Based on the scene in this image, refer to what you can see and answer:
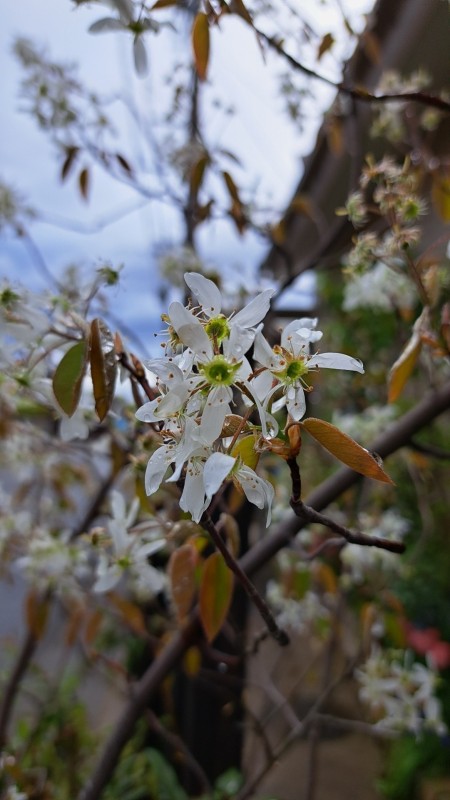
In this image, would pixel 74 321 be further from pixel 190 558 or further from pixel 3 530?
pixel 3 530

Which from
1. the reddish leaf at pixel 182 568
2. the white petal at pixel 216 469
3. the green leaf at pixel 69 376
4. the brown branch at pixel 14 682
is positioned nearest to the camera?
the white petal at pixel 216 469

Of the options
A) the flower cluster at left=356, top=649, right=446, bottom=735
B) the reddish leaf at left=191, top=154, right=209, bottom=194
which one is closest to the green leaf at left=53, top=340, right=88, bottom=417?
the reddish leaf at left=191, top=154, right=209, bottom=194

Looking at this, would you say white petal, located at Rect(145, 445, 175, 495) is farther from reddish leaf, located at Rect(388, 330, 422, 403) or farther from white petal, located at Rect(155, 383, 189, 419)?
reddish leaf, located at Rect(388, 330, 422, 403)

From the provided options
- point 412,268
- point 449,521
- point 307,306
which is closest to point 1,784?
point 412,268

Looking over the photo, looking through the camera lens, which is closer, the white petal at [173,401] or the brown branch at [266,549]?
the white petal at [173,401]

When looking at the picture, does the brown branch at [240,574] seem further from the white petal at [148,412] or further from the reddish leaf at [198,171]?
the reddish leaf at [198,171]

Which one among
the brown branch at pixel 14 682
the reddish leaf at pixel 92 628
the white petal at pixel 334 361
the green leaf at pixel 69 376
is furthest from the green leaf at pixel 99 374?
the brown branch at pixel 14 682
